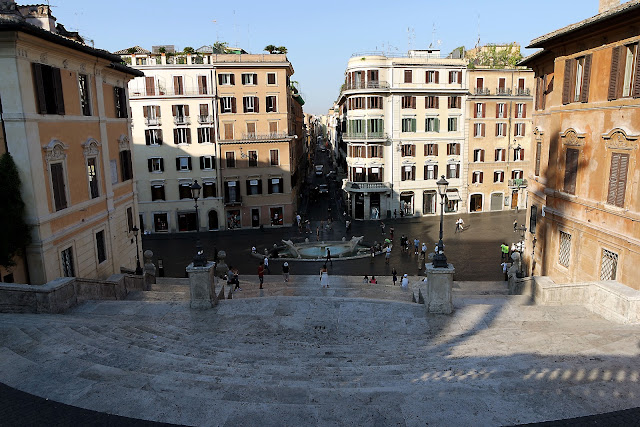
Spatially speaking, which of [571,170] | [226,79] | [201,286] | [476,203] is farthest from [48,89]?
[476,203]

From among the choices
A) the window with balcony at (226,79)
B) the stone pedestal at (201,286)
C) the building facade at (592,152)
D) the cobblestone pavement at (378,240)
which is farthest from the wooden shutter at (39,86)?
the window with balcony at (226,79)

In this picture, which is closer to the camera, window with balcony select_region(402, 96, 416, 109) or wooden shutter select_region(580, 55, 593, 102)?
wooden shutter select_region(580, 55, 593, 102)

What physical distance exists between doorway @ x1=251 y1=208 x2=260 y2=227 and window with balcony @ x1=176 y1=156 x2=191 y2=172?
8006 mm

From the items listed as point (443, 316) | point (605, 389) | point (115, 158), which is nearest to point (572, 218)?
point (443, 316)

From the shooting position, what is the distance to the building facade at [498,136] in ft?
167

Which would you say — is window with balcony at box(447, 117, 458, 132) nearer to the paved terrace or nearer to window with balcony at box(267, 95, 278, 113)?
window with balcony at box(267, 95, 278, 113)

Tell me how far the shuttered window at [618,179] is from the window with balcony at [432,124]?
34.1 m

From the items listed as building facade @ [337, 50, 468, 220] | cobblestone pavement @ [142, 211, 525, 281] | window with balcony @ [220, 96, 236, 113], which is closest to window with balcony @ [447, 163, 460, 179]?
building facade @ [337, 50, 468, 220]

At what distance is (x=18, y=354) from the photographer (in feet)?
35.4

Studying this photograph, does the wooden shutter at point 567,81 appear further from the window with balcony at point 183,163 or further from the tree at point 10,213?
the window with balcony at point 183,163

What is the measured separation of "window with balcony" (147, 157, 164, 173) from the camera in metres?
45.7

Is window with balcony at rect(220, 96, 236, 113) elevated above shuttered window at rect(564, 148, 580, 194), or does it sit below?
above

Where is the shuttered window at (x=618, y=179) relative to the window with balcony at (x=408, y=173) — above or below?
above

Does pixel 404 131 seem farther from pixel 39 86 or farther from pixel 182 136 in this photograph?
pixel 39 86
